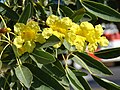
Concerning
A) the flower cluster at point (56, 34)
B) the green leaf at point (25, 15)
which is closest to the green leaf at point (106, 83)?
the flower cluster at point (56, 34)

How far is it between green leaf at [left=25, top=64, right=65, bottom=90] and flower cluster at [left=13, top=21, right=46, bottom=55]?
0.24 feet

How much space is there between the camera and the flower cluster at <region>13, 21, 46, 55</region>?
875mm

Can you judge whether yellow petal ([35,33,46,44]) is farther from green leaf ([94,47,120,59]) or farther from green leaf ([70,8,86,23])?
green leaf ([94,47,120,59])

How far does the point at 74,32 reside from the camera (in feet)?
2.93

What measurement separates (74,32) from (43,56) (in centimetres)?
9

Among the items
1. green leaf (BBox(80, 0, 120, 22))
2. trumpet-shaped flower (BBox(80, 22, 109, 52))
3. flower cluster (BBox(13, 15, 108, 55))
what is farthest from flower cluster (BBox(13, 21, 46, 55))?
green leaf (BBox(80, 0, 120, 22))

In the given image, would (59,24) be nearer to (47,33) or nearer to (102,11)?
(47,33)

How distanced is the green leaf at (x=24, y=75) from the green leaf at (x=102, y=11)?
9.9 inches

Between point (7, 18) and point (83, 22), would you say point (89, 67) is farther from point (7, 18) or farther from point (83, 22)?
point (7, 18)

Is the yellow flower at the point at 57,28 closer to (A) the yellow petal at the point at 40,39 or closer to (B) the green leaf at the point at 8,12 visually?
(A) the yellow petal at the point at 40,39

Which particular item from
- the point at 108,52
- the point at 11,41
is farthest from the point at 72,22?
the point at 108,52

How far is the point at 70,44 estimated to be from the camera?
904 millimetres

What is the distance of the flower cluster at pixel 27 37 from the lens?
87 centimetres

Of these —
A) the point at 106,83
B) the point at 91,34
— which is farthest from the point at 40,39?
the point at 106,83
